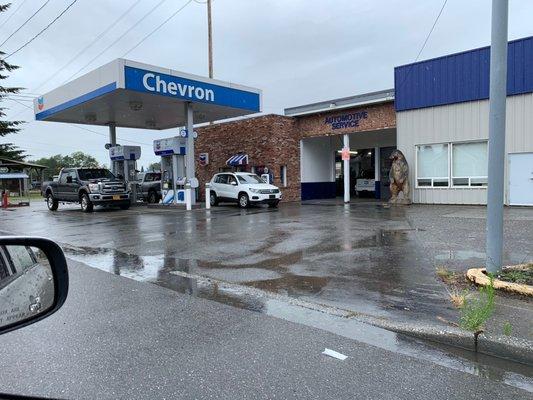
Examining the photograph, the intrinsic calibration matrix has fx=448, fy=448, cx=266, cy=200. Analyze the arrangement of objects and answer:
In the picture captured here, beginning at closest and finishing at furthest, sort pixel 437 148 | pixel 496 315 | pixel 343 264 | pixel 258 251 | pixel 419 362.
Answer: pixel 419 362, pixel 496 315, pixel 343 264, pixel 258 251, pixel 437 148

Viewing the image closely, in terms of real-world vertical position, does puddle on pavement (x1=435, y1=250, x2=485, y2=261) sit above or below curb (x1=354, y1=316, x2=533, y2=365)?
above

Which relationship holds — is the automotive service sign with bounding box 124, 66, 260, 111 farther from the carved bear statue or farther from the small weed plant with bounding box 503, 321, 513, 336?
the small weed plant with bounding box 503, 321, 513, 336

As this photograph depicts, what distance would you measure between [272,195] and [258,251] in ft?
39.5

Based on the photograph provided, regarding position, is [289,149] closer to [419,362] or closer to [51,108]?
[51,108]

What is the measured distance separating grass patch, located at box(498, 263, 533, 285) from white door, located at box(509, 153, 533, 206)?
13.1 metres

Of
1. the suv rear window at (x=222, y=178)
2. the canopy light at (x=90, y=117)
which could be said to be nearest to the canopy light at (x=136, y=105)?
the canopy light at (x=90, y=117)

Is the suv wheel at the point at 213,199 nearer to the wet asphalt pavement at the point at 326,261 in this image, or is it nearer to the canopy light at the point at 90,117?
the wet asphalt pavement at the point at 326,261

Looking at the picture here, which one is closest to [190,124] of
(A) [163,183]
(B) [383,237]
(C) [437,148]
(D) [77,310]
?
(A) [163,183]

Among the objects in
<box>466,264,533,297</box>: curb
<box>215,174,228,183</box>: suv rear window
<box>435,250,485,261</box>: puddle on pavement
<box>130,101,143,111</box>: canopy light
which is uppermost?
<box>130,101,143,111</box>: canopy light

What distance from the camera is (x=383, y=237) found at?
11008 millimetres

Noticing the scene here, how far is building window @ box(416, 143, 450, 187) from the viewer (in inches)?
802

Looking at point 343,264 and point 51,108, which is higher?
point 51,108

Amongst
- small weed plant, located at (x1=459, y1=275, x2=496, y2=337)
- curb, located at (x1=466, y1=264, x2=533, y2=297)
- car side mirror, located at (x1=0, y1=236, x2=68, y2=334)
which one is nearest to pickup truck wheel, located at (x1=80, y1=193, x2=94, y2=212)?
curb, located at (x1=466, y1=264, x2=533, y2=297)

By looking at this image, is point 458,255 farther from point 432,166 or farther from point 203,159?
point 203,159
